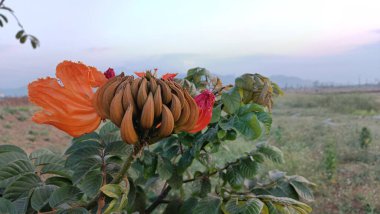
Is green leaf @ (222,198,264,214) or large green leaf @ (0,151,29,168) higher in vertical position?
large green leaf @ (0,151,29,168)

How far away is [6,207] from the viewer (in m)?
1.08

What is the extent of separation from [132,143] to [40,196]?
0.47 meters

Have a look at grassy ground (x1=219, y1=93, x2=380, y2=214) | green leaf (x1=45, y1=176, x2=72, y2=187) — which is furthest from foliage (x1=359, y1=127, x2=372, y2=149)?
green leaf (x1=45, y1=176, x2=72, y2=187)

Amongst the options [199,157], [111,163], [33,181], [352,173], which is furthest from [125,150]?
[352,173]

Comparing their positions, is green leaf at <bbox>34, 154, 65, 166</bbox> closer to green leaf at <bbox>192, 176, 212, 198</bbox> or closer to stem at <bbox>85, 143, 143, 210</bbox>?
stem at <bbox>85, 143, 143, 210</bbox>

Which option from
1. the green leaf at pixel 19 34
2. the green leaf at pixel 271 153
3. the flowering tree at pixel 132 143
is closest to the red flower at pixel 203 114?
the flowering tree at pixel 132 143

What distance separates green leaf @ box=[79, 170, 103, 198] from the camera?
1058mm

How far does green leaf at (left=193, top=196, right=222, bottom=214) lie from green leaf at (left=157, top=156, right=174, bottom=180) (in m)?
0.15

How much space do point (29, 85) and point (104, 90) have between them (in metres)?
0.17

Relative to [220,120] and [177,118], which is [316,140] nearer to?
[220,120]

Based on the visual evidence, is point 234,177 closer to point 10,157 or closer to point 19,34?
point 10,157

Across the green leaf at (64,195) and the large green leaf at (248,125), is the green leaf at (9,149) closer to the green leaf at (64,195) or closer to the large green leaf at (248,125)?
the green leaf at (64,195)

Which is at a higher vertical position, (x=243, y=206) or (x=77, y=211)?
(x=77, y=211)

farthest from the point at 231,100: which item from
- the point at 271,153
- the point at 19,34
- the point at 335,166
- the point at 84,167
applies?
the point at 335,166
